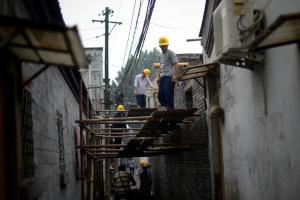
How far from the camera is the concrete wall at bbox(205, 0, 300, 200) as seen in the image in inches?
202

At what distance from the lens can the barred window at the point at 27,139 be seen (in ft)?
A: 15.8

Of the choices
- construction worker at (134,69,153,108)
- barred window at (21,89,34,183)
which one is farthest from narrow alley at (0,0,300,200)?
construction worker at (134,69,153,108)

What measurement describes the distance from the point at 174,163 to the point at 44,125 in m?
8.93

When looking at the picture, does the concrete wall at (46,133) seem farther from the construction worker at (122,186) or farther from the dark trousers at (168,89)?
the construction worker at (122,186)

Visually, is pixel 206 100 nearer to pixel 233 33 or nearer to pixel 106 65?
pixel 233 33

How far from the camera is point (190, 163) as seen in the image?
488 inches

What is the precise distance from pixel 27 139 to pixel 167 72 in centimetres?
566

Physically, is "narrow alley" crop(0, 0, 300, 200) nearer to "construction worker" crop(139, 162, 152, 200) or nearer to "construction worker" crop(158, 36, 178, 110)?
"construction worker" crop(158, 36, 178, 110)

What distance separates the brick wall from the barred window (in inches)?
224

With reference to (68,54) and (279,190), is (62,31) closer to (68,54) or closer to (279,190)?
(68,54)

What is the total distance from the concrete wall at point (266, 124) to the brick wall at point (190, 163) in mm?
2152

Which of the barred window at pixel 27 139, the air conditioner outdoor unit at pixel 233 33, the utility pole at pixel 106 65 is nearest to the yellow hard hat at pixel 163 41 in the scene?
the air conditioner outdoor unit at pixel 233 33

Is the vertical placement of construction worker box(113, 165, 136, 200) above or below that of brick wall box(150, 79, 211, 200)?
below

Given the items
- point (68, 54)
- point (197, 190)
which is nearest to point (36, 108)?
point (68, 54)
